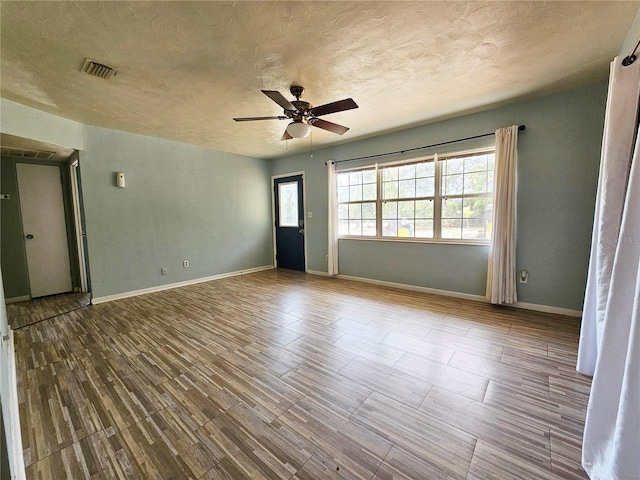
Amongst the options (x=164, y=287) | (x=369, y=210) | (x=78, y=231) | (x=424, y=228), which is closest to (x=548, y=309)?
(x=424, y=228)

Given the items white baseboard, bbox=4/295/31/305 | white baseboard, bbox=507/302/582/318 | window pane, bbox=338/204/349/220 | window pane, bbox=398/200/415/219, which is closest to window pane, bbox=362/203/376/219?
window pane, bbox=338/204/349/220

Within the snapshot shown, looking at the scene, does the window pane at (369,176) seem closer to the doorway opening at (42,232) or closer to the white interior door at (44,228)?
the doorway opening at (42,232)

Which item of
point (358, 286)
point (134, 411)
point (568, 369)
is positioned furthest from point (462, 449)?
point (358, 286)

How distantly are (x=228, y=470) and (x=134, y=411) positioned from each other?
860 mm

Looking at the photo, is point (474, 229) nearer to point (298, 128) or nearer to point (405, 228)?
point (405, 228)

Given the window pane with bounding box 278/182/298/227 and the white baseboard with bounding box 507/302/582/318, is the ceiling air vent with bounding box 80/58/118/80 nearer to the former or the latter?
the window pane with bounding box 278/182/298/227

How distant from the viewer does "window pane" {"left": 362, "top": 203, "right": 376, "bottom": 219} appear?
4680 millimetres

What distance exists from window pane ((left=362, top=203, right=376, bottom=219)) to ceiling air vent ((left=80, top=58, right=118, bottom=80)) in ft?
12.4

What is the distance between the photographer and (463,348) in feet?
7.82

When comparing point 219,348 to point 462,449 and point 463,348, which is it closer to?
point 462,449

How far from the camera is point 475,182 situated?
11.8 feet

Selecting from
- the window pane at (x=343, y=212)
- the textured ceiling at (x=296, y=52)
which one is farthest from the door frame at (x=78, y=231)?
the window pane at (x=343, y=212)

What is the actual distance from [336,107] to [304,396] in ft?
8.27

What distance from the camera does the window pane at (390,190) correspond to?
438 centimetres
